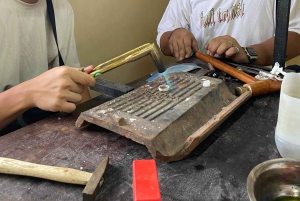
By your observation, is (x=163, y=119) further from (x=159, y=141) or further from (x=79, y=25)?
(x=79, y=25)

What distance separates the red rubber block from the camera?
48 centimetres

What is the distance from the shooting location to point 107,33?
1819 millimetres

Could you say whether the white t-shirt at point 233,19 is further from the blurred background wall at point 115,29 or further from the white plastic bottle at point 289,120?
the white plastic bottle at point 289,120

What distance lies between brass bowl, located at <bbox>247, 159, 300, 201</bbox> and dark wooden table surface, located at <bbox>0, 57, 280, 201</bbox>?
52 millimetres

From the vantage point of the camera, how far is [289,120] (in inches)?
25.4

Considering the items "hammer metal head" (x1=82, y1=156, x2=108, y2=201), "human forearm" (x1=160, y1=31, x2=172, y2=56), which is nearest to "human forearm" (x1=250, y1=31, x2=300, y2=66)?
"human forearm" (x1=160, y1=31, x2=172, y2=56)

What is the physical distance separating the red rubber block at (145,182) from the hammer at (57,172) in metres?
0.10

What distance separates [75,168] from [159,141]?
0.20 meters

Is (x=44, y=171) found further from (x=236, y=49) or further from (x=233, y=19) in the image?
(x=233, y=19)

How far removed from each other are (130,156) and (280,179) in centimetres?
33

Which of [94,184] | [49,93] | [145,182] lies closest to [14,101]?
[49,93]

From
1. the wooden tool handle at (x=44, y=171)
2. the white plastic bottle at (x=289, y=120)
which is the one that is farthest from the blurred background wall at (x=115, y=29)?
the white plastic bottle at (x=289, y=120)

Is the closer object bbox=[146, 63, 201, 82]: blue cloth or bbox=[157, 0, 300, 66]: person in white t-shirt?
bbox=[146, 63, 201, 82]: blue cloth

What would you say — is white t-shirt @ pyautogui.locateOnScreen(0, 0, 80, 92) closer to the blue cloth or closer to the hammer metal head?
the blue cloth
